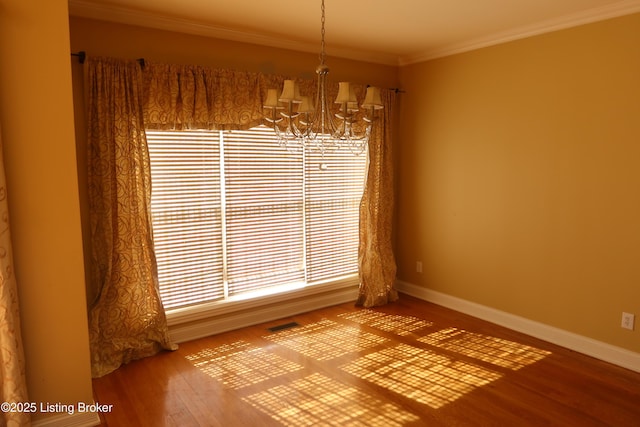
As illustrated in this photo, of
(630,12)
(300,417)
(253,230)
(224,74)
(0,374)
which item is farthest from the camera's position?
(253,230)

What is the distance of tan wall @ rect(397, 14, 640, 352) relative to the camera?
124 inches

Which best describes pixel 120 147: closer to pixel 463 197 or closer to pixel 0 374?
pixel 0 374

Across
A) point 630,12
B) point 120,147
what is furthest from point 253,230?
point 630,12

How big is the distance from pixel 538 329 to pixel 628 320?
718mm

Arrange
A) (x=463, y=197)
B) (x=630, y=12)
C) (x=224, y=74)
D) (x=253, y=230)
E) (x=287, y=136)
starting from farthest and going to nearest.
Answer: (x=463, y=197)
(x=253, y=230)
(x=224, y=74)
(x=630, y=12)
(x=287, y=136)

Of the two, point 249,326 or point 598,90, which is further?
point 249,326

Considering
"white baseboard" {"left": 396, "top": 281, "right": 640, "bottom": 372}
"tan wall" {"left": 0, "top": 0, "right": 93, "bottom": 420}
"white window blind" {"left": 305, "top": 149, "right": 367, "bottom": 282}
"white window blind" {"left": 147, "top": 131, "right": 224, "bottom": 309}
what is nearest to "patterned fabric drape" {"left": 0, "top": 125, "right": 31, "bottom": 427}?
"tan wall" {"left": 0, "top": 0, "right": 93, "bottom": 420}

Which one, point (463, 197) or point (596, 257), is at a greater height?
point (463, 197)

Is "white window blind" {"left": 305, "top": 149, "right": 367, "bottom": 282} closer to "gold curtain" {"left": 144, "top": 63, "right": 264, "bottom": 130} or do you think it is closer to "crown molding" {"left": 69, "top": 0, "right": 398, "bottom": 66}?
"gold curtain" {"left": 144, "top": 63, "right": 264, "bottom": 130}

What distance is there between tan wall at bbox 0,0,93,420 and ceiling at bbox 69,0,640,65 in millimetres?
957

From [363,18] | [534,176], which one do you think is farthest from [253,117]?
[534,176]

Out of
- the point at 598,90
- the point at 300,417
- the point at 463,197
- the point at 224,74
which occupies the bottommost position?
the point at 300,417

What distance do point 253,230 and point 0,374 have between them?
2.16 metres

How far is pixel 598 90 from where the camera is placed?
3.23 m
